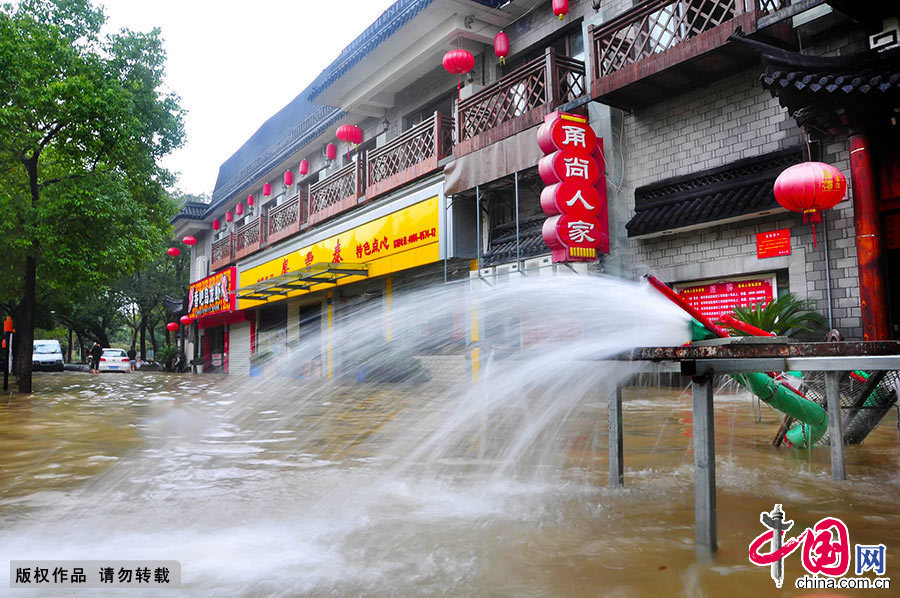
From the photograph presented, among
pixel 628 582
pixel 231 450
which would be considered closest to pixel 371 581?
pixel 628 582

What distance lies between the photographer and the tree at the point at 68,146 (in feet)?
43.6

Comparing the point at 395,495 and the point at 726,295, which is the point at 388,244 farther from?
the point at 395,495

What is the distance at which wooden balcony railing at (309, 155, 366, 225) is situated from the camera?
17344 mm

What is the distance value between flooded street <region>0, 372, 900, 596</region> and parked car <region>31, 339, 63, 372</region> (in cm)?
3368

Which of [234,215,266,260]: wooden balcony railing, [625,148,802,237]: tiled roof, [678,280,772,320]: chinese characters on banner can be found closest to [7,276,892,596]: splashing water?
[678,280,772,320]: chinese characters on banner

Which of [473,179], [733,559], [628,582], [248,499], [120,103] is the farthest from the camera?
[120,103]

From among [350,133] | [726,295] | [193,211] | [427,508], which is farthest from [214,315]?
[427,508]

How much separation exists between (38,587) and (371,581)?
141cm

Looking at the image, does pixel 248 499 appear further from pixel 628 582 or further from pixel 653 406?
pixel 653 406

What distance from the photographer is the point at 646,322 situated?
3500 mm

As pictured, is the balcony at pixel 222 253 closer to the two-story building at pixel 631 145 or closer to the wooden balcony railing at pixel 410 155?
the two-story building at pixel 631 145

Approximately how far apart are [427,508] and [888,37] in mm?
7752

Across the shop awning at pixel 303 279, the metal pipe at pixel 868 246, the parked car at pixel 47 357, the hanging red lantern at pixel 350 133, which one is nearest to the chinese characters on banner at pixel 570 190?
the metal pipe at pixel 868 246

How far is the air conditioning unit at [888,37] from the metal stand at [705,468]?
694 cm
